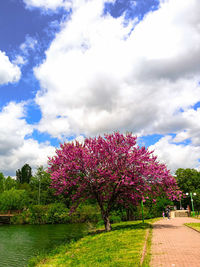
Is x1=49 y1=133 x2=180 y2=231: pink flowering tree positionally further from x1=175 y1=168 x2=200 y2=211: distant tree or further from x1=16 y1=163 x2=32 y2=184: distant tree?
x1=16 y1=163 x2=32 y2=184: distant tree

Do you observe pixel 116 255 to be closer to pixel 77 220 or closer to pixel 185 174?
pixel 77 220

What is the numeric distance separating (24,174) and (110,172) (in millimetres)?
104493

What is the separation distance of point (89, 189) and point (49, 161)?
476cm

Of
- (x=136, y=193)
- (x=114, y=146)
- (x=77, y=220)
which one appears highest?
(x=114, y=146)

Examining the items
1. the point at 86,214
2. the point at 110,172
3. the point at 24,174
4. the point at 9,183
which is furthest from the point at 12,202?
the point at 24,174

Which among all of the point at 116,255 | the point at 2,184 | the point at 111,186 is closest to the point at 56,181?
the point at 111,186

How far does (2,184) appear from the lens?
87562 mm

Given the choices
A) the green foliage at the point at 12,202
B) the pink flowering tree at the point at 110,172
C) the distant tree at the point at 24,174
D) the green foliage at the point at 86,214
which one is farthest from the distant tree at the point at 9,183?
the pink flowering tree at the point at 110,172

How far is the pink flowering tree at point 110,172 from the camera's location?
2066 cm

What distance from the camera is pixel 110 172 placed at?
20.3m

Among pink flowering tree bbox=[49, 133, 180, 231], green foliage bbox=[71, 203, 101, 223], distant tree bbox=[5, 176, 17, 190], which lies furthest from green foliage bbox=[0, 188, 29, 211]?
pink flowering tree bbox=[49, 133, 180, 231]

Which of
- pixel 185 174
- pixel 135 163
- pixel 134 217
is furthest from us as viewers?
pixel 185 174

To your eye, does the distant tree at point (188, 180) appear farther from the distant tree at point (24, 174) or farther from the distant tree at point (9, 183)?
the distant tree at point (24, 174)

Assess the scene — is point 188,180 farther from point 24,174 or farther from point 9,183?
point 24,174
